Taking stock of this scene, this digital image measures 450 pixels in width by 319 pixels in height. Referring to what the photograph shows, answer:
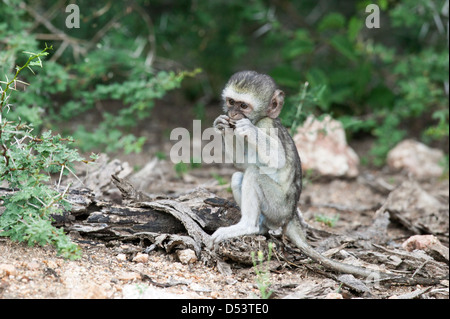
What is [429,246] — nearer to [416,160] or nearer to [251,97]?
[251,97]

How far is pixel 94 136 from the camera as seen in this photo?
25.9 ft

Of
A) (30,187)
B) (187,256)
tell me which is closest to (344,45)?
(187,256)

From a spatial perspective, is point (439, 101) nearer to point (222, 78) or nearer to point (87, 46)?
point (222, 78)

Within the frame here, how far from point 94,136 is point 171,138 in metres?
2.65

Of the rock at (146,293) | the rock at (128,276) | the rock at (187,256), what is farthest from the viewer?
the rock at (187,256)

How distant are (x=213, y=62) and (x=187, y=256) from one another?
702 cm

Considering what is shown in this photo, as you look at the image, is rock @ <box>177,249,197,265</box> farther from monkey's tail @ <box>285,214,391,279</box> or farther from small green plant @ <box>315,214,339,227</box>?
small green plant @ <box>315,214,339,227</box>

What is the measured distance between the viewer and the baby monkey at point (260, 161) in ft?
18.4

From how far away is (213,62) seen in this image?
1155cm

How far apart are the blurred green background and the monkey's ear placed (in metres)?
1.22

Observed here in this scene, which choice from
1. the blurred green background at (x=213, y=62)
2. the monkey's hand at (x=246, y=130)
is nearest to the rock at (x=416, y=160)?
the blurred green background at (x=213, y=62)

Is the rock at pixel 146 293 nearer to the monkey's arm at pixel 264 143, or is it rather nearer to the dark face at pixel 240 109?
the monkey's arm at pixel 264 143

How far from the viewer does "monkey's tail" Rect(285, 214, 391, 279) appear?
207 inches

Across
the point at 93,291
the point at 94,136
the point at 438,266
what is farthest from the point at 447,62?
the point at 93,291
